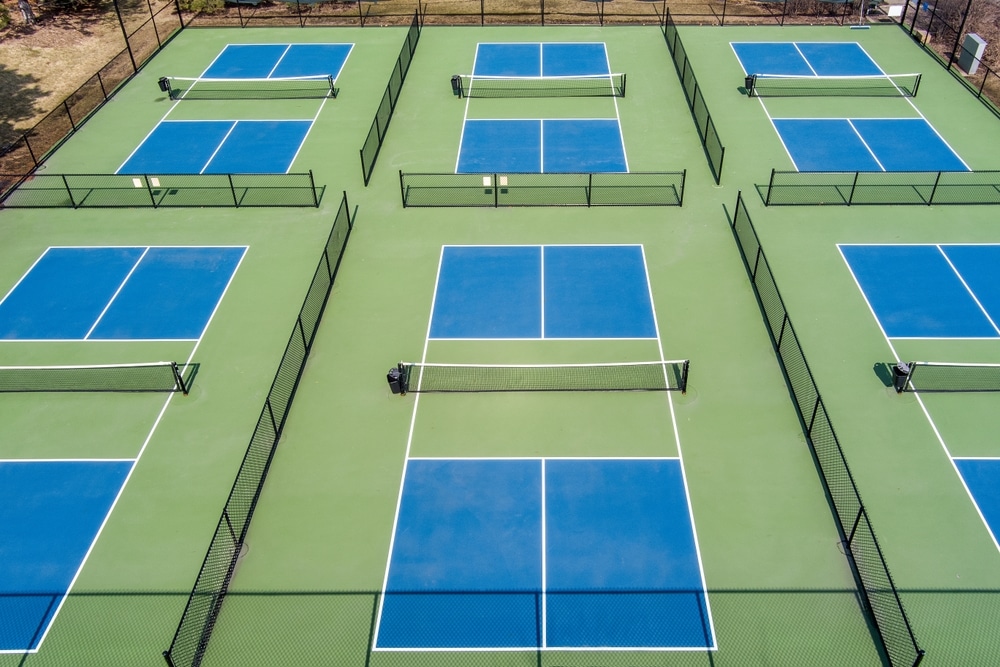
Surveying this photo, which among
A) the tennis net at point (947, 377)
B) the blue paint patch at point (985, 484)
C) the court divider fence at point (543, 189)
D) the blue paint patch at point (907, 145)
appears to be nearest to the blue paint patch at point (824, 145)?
the blue paint patch at point (907, 145)

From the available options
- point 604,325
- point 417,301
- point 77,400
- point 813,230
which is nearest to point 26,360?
point 77,400

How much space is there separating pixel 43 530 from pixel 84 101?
2199 cm

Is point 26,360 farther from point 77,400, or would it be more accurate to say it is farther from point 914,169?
point 914,169

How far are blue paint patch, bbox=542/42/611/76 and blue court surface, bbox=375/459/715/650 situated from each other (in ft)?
69.9

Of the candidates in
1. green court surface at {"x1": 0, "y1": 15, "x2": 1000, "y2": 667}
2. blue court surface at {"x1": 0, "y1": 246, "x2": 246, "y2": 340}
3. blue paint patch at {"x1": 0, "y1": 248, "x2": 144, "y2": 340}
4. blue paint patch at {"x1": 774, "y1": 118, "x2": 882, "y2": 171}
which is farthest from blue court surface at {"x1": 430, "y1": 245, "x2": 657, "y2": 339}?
blue paint patch at {"x1": 0, "y1": 248, "x2": 144, "y2": 340}

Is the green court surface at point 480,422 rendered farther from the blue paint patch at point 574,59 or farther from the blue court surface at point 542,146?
the blue paint patch at point 574,59

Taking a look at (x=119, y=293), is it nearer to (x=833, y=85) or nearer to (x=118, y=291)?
(x=118, y=291)

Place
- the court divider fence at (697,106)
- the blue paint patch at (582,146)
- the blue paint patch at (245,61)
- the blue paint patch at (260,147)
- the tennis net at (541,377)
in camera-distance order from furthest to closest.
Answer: the blue paint patch at (245,61) < the blue paint patch at (260,147) < the blue paint patch at (582,146) < the court divider fence at (697,106) < the tennis net at (541,377)

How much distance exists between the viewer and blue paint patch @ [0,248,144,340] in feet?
66.5

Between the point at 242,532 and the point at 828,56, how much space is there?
3093cm

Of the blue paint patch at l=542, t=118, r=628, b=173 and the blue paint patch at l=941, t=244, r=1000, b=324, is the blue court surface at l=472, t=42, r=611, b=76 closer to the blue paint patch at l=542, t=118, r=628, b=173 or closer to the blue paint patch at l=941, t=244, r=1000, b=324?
the blue paint patch at l=542, t=118, r=628, b=173

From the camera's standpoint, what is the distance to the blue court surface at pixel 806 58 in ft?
106

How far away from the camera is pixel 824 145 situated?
2702 cm

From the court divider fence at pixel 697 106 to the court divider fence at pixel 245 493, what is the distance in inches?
483
